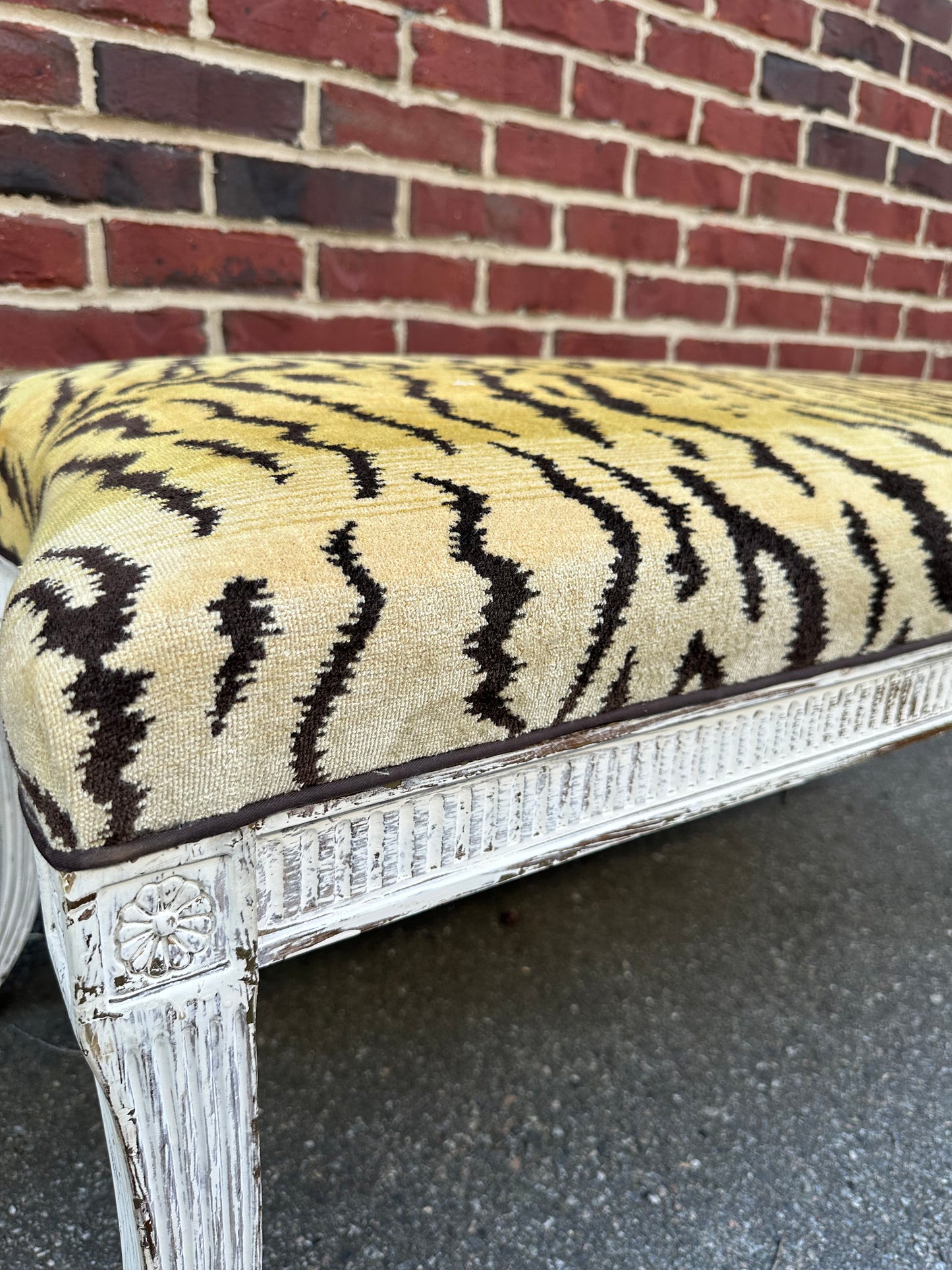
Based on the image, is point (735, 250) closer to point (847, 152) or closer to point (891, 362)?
point (847, 152)

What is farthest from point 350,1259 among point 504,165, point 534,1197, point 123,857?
point 504,165

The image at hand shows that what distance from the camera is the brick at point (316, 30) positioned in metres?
0.92

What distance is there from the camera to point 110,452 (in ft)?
1.33

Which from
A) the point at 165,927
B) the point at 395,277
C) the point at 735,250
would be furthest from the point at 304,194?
the point at 165,927

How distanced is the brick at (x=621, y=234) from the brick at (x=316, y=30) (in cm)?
33

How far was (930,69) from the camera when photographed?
4.88 ft

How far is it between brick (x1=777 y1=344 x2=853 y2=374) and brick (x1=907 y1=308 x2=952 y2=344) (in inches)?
6.9

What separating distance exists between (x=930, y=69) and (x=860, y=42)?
0.62 feet

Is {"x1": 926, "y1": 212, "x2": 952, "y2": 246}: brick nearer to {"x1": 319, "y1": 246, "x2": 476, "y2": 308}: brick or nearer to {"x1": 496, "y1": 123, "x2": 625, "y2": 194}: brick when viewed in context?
{"x1": 496, "y1": 123, "x2": 625, "y2": 194}: brick

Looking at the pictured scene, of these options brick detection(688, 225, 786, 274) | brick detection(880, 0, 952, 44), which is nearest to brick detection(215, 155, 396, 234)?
brick detection(688, 225, 786, 274)

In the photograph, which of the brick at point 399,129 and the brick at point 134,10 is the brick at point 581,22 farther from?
the brick at point 134,10

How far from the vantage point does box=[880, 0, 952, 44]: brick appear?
1412 mm

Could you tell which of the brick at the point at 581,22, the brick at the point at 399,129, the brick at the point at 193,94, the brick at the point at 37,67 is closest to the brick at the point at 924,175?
the brick at the point at 581,22

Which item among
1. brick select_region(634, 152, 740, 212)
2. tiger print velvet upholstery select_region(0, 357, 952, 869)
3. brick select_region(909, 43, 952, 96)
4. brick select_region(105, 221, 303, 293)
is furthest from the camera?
brick select_region(909, 43, 952, 96)
